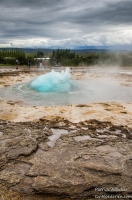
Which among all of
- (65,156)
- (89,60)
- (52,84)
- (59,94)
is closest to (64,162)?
(65,156)

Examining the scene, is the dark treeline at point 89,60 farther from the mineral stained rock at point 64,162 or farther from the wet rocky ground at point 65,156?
the mineral stained rock at point 64,162

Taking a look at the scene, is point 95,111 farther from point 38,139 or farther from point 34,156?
point 34,156

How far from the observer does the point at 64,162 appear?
4.50 meters

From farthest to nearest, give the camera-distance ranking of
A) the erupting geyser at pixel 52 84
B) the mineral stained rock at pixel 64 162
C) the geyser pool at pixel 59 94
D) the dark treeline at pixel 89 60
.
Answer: the dark treeline at pixel 89 60, the erupting geyser at pixel 52 84, the geyser pool at pixel 59 94, the mineral stained rock at pixel 64 162

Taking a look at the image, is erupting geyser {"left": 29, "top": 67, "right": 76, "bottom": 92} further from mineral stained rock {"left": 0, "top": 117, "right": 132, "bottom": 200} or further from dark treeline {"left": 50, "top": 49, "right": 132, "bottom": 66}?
dark treeline {"left": 50, "top": 49, "right": 132, "bottom": 66}

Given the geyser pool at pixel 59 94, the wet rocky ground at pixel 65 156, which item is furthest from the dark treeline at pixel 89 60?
the wet rocky ground at pixel 65 156

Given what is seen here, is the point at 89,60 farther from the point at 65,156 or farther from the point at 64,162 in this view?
the point at 64,162

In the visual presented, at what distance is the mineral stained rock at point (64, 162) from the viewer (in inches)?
148

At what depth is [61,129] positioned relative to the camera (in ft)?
21.3

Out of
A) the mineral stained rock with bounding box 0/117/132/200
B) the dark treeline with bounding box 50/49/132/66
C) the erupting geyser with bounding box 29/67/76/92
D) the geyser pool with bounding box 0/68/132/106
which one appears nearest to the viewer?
the mineral stained rock with bounding box 0/117/132/200

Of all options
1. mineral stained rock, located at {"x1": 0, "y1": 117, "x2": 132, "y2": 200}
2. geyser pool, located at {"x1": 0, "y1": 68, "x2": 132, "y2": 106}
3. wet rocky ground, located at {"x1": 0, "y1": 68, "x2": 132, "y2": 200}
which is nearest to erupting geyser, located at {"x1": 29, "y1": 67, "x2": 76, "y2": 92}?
geyser pool, located at {"x1": 0, "y1": 68, "x2": 132, "y2": 106}

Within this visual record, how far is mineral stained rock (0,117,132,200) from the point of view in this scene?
377cm

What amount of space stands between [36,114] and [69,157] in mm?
3503

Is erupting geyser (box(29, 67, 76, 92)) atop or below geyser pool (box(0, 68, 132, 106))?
atop
